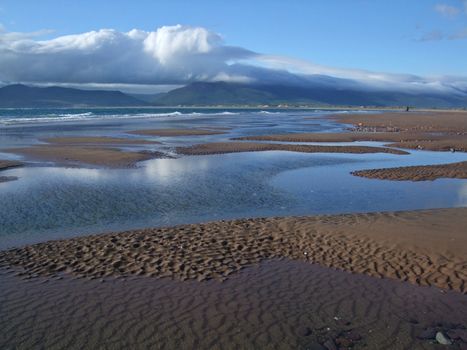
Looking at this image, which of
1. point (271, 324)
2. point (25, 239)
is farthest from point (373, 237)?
point (25, 239)

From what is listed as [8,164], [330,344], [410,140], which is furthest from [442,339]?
[410,140]

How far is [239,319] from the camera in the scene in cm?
880

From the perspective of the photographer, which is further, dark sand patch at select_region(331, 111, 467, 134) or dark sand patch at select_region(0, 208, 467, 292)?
dark sand patch at select_region(331, 111, 467, 134)

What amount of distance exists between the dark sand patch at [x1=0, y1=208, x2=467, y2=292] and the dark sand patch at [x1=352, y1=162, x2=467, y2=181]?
909 cm

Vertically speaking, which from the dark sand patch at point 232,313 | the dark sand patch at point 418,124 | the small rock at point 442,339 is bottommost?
the dark sand patch at point 232,313

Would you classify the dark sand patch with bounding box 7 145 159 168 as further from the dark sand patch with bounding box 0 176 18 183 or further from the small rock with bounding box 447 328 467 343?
the small rock with bounding box 447 328 467 343

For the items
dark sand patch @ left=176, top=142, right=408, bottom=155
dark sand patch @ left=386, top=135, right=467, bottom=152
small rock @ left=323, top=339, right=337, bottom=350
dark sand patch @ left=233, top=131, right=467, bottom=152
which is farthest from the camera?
dark sand patch @ left=233, top=131, right=467, bottom=152

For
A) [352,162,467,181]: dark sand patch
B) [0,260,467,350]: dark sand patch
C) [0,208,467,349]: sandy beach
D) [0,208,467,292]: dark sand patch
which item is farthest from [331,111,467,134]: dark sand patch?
[0,260,467,350]: dark sand patch

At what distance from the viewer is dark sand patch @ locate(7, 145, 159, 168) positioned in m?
28.9

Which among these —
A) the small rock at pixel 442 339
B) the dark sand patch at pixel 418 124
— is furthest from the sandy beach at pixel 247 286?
the dark sand patch at pixel 418 124

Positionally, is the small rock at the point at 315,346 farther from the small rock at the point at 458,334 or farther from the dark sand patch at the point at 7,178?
the dark sand patch at the point at 7,178

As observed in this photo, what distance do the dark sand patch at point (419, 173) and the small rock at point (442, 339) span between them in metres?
16.2

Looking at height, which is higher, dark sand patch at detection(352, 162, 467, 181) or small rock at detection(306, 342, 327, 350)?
dark sand patch at detection(352, 162, 467, 181)

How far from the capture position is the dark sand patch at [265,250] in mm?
11016
